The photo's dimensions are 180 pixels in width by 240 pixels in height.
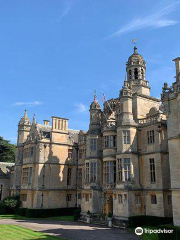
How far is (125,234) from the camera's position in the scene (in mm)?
23625

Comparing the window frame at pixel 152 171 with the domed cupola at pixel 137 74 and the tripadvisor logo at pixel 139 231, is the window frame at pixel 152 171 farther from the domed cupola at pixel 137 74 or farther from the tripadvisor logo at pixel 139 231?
the domed cupola at pixel 137 74

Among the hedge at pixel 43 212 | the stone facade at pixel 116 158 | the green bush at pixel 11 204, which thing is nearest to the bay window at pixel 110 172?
the stone facade at pixel 116 158

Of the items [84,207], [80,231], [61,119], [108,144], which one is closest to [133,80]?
[108,144]

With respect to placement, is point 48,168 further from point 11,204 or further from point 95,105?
point 95,105

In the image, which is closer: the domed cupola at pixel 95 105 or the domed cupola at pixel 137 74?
the domed cupola at pixel 95 105

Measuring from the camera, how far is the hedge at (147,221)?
26.1 metres

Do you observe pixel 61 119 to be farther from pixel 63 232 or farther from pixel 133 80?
pixel 63 232

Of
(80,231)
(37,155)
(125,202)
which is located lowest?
(80,231)

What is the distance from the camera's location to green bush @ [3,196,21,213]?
128 feet

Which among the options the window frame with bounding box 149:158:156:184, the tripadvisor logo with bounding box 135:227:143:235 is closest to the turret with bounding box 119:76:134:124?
the window frame with bounding box 149:158:156:184

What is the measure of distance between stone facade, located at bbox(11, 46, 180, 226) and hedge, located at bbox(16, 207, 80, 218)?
82cm

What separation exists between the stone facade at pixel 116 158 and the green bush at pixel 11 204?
39.3 inches

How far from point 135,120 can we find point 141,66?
33.8ft

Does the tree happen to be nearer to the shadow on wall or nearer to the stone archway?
the shadow on wall
